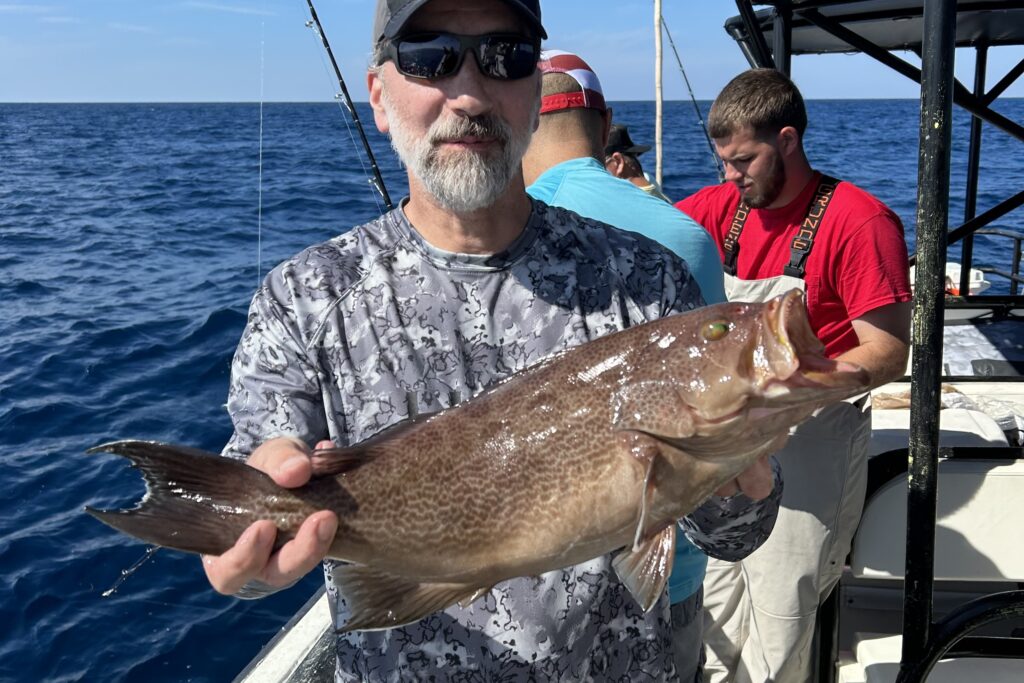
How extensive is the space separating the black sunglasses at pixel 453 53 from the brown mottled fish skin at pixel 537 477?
78cm

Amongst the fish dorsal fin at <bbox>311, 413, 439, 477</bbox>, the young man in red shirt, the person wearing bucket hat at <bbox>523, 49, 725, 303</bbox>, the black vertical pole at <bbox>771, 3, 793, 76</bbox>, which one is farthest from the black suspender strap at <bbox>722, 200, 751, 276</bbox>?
the fish dorsal fin at <bbox>311, 413, 439, 477</bbox>

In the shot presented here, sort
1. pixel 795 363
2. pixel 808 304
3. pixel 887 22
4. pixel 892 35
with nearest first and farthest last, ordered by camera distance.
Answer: pixel 795 363
pixel 808 304
pixel 887 22
pixel 892 35

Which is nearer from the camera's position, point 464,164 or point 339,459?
point 339,459

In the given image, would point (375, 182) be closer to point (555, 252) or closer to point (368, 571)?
point (555, 252)

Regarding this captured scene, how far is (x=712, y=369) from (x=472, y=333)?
59 centimetres

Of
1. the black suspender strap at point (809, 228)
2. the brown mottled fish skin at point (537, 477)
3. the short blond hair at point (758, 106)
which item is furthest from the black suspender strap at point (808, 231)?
the brown mottled fish skin at point (537, 477)

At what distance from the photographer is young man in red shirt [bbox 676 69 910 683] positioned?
150 inches

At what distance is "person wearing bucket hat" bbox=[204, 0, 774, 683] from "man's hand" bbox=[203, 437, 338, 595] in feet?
0.75

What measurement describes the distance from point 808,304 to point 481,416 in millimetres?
2683

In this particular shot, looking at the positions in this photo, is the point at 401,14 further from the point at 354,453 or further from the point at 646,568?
the point at 646,568

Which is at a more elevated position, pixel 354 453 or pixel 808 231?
pixel 808 231

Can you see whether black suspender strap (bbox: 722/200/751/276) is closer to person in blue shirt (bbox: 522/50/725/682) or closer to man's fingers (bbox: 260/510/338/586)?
person in blue shirt (bbox: 522/50/725/682)

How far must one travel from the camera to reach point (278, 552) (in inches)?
68.6

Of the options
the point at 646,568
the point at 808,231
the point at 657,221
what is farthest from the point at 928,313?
the point at 808,231
